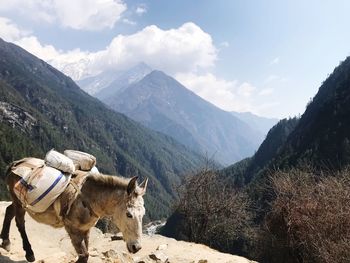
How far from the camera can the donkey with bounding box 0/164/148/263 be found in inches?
342

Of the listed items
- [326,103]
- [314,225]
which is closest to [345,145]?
[326,103]

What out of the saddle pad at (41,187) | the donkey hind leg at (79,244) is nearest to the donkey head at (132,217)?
the donkey hind leg at (79,244)

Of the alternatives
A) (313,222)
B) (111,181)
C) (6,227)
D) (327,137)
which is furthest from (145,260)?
(327,137)

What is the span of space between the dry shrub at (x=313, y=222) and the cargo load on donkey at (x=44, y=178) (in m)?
11.5

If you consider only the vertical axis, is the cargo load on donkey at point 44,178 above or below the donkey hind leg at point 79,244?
above

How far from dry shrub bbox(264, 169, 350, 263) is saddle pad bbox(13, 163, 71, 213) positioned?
1166 centimetres

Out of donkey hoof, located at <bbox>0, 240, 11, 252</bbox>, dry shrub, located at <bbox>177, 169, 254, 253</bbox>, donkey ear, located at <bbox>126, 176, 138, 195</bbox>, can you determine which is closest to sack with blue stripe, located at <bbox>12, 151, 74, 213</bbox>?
donkey hoof, located at <bbox>0, 240, 11, 252</bbox>

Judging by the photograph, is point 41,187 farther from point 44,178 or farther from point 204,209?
point 204,209

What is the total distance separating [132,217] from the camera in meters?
8.69

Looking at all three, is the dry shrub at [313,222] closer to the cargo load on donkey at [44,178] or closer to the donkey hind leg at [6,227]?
the cargo load on donkey at [44,178]

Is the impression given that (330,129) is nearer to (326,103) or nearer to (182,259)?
(326,103)

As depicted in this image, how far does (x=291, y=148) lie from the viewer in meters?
185

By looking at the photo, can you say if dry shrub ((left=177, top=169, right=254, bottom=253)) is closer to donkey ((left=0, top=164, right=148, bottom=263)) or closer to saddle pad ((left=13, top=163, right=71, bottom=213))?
donkey ((left=0, top=164, right=148, bottom=263))

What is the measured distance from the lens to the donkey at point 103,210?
28.5 feet
